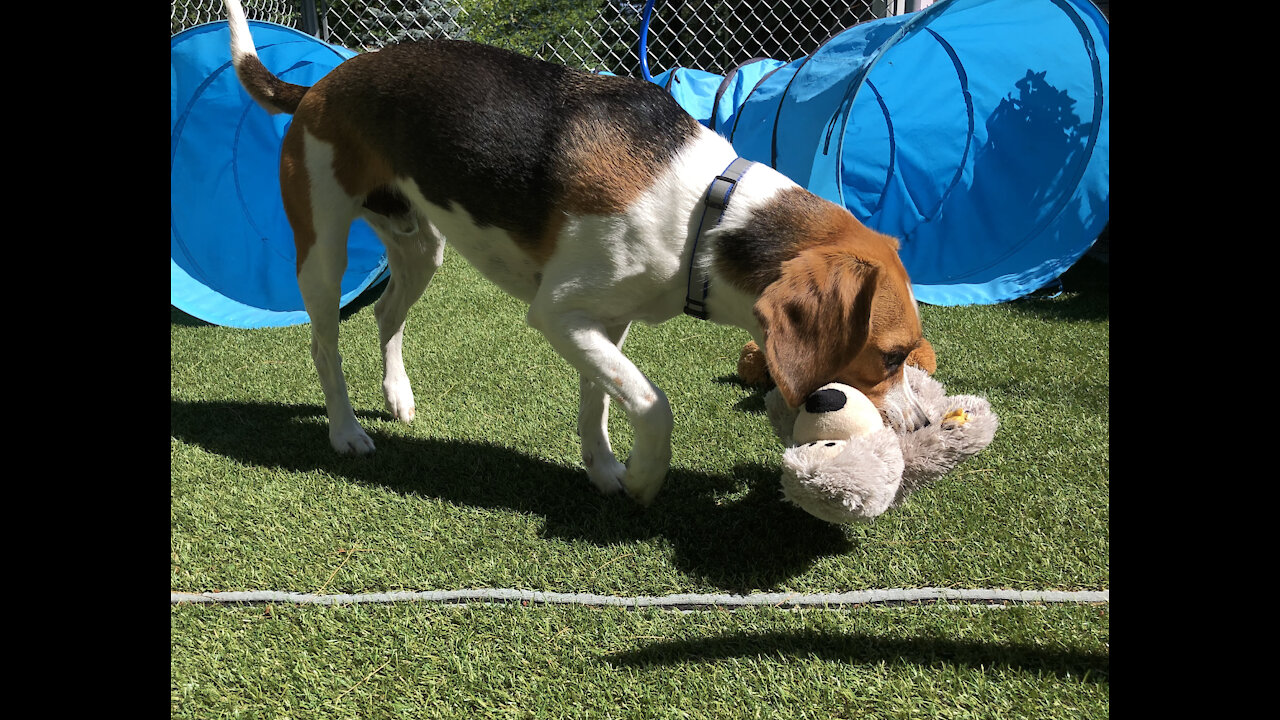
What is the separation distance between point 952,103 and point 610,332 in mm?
4856

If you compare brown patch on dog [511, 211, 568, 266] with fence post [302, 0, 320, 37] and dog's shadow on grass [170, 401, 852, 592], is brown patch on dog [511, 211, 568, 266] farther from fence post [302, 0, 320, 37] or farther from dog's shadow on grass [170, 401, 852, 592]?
fence post [302, 0, 320, 37]

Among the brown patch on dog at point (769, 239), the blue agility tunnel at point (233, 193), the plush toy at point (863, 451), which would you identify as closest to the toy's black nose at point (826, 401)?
the plush toy at point (863, 451)

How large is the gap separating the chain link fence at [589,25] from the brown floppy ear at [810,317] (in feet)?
20.7

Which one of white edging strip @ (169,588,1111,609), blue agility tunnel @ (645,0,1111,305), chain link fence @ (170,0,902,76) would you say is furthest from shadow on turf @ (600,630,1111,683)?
chain link fence @ (170,0,902,76)

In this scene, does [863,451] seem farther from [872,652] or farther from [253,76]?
[253,76]

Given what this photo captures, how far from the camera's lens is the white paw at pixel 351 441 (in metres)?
3.81

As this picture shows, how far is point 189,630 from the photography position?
2.48 meters

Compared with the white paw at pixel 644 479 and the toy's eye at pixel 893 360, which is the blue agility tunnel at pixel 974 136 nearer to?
the toy's eye at pixel 893 360

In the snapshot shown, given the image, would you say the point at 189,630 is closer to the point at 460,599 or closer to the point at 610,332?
the point at 460,599

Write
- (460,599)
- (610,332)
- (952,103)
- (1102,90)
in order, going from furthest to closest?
(952,103), (1102,90), (610,332), (460,599)

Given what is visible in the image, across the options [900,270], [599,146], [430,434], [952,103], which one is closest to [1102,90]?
[952,103]

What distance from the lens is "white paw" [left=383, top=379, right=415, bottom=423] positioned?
167 inches

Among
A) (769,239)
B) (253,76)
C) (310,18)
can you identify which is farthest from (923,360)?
(310,18)
